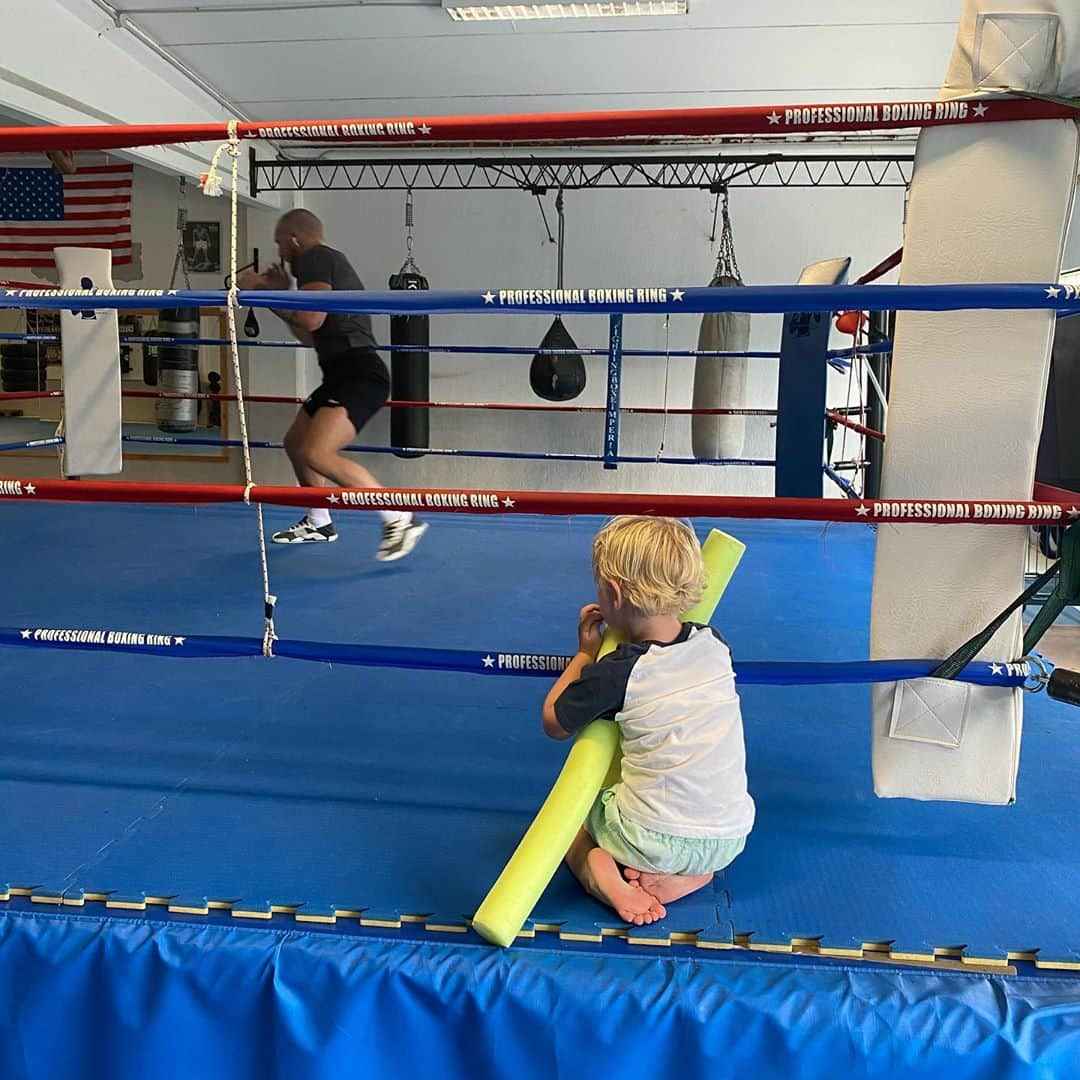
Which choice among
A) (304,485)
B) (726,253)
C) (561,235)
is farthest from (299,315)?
(726,253)

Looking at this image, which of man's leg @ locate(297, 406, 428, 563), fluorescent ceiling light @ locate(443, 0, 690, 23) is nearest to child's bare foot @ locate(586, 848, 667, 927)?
man's leg @ locate(297, 406, 428, 563)

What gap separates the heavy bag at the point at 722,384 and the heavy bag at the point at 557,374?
2.63 feet

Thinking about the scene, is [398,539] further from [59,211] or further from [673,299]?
[59,211]

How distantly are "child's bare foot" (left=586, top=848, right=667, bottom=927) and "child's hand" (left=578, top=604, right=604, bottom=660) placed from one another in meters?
0.28

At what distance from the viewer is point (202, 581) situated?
9.57 feet

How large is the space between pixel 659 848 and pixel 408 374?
5.11 meters

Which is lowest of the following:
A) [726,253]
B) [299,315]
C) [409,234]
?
[299,315]

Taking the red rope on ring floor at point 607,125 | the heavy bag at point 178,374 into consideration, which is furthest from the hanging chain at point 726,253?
the red rope on ring floor at point 607,125

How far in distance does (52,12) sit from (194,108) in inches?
47.8

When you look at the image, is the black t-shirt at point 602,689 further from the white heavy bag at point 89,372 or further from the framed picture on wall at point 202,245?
the framed picture on wall at point 202,245

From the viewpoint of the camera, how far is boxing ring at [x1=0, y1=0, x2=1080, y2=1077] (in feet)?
3.35

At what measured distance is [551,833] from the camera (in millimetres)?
1103

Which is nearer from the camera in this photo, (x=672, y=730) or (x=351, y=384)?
(x=672, y=730)

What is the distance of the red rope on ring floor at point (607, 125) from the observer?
124 cm
